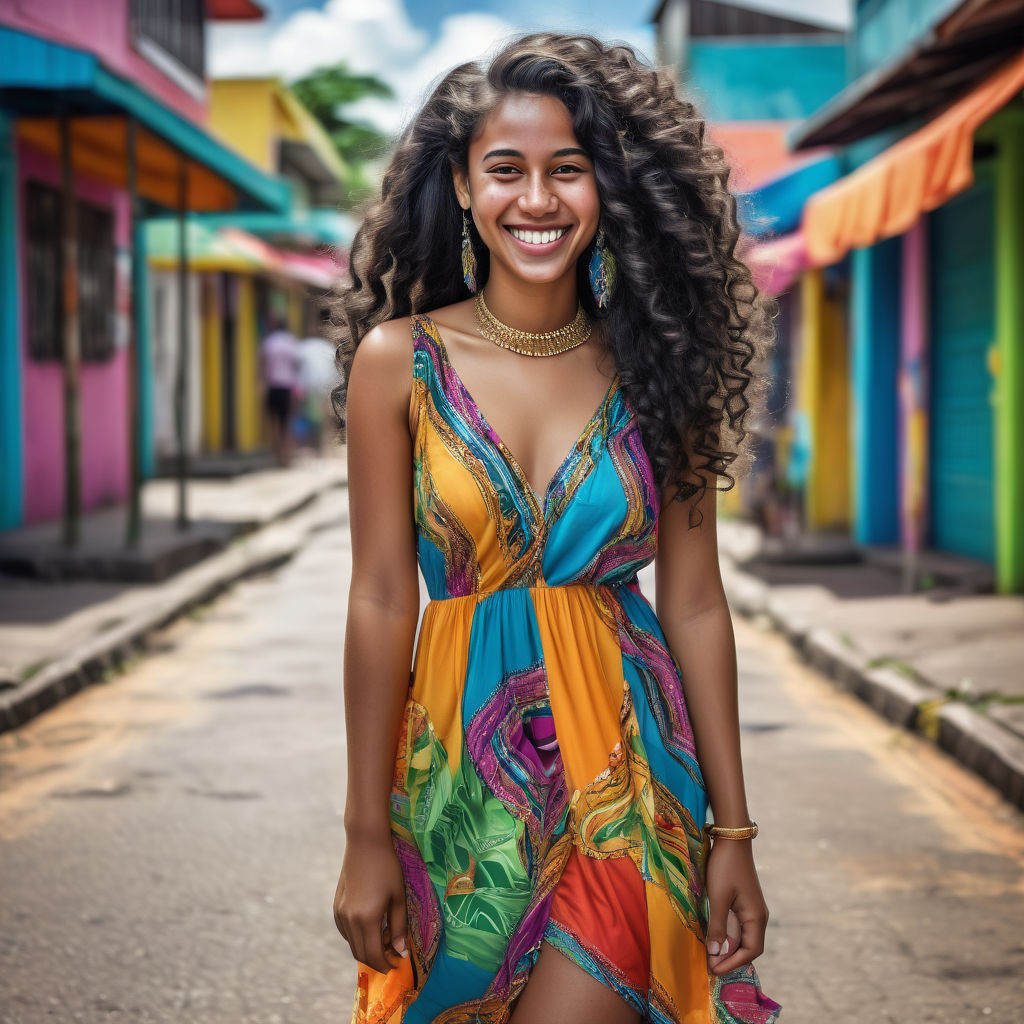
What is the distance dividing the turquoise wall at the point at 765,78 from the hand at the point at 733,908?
81.9 feet

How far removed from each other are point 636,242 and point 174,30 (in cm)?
1819

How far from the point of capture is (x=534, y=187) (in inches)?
89.3

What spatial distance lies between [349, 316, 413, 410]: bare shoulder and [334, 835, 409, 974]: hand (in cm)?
65

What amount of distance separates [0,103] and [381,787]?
9.65m

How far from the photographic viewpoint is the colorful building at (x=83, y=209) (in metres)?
10.6

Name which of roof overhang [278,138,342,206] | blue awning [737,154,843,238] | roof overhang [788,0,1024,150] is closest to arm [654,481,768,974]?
roof overhang [788,0,1024,150]

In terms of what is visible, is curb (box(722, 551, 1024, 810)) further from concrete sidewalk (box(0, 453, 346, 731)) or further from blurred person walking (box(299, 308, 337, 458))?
blurred person walking (box(299, 308, 337, 458))

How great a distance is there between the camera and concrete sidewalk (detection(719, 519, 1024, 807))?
6049 mm

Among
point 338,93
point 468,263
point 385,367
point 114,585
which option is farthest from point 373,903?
point 338,93

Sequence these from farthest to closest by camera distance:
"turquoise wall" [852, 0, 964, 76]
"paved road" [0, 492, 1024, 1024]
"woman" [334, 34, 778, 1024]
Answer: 1. "turquoise wall" [852, 0, 964, 76]
2. "paved road" [0, 492, 1024, 1024]
3. "woman" [334, 34, 778, 1024]

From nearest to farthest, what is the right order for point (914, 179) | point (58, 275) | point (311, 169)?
point (914, 179), point (58, 275), point (311, 169)

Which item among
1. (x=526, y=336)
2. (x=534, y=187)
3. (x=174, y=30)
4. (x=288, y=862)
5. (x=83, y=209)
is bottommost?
(x=288, y=862)

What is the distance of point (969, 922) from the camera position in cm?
426

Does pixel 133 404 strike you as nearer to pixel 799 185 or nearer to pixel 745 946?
pixel 799 185
